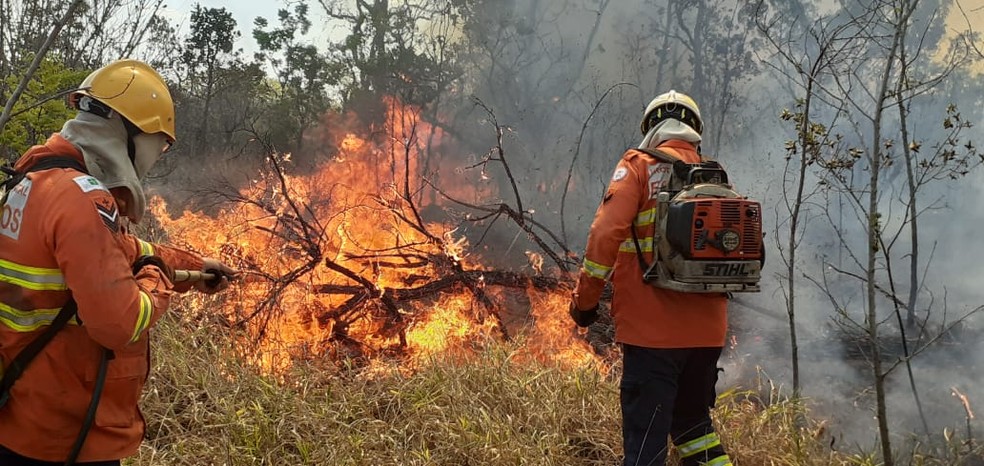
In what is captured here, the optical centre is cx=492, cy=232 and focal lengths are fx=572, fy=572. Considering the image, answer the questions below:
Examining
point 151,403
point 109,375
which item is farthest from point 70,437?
point 151,403

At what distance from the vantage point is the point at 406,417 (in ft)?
12.1

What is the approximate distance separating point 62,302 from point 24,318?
0.34 ft

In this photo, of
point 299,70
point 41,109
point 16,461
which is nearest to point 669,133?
point 16,461

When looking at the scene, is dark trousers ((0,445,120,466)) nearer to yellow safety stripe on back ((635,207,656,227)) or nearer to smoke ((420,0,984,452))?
yellow safety stripe on back ((635,207,656,227))

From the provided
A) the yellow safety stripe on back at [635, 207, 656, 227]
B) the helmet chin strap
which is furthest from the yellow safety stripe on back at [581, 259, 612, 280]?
the helmet chin strap

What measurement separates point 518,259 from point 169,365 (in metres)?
9.47

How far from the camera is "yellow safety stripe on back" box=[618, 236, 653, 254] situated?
2906 millimetres

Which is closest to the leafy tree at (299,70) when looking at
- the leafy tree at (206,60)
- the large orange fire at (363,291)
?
the leafy tree at (206,60)

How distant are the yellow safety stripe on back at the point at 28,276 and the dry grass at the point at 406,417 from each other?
1.73 meters

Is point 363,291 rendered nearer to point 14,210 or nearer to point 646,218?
point 646,218

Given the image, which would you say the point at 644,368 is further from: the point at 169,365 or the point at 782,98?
the point at 782,98

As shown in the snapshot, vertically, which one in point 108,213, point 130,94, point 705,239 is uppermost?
point 705,239

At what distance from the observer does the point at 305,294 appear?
5.48 m

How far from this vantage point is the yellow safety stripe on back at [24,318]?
1.70m
